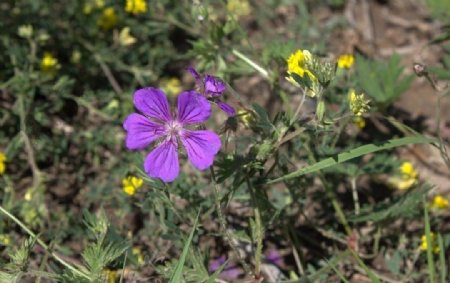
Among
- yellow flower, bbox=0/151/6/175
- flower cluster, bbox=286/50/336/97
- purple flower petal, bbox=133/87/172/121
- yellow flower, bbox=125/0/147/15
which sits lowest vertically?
yellow flower, bbox=0/151/6/175

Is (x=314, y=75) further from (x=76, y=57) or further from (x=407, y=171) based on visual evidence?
(x=76, y=57)

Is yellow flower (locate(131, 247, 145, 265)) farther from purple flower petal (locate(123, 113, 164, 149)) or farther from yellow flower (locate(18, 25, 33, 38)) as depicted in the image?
yellow flower (locate(18, 25, 33, 38))

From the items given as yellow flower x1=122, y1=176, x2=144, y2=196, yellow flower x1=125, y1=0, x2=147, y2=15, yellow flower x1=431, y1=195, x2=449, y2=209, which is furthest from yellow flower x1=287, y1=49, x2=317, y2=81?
yellow flower x1=125, y1=0, x2=147, y2=15

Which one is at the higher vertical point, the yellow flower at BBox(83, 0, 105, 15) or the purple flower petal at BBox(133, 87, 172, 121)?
the purple flower petal at BBox(133, 87, 172, 121)

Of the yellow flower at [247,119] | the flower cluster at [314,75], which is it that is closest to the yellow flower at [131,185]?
the yellow flower at [247,119]

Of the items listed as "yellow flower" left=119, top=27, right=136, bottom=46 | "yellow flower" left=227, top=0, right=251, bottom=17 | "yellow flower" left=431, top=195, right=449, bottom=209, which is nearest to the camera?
"yellow flower" left=431, top=195, right=449, bottom=209

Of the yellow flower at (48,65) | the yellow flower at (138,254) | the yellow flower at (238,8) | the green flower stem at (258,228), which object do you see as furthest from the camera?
the yellow flower at (238,8)

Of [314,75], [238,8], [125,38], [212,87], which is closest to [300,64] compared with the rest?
[314,75]

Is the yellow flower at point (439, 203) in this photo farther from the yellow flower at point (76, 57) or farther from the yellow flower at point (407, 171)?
the yellow flower at point (76, 57)
